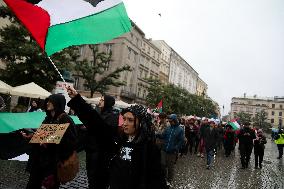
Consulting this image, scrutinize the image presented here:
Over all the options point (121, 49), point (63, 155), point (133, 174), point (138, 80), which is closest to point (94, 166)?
point (63, 155)

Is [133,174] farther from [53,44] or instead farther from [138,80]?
[138,80]

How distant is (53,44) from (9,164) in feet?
18.2

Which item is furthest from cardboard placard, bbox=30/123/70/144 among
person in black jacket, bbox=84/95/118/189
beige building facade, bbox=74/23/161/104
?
beige building facade, bbox=74/23/161/104

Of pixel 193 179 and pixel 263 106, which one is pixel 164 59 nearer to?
pixel 193 179

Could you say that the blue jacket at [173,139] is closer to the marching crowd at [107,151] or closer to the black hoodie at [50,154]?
the marching crowd at [107,151]

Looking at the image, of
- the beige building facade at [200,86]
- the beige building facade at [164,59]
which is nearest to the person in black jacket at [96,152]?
the beige building facade at [164,59]

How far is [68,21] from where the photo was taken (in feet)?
13.5

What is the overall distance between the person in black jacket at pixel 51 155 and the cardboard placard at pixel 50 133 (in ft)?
0.39

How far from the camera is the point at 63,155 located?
3.79 meters

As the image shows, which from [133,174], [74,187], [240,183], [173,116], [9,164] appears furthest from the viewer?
[240,183]

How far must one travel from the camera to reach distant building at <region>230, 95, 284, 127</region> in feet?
458

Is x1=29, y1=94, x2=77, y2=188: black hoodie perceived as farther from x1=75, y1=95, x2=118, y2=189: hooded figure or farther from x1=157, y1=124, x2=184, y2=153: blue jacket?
x1=157, y1=124, x2=184, y2=153: blue jacket

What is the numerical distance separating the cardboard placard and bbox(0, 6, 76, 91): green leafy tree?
13.7 m

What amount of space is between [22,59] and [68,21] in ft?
49.8
